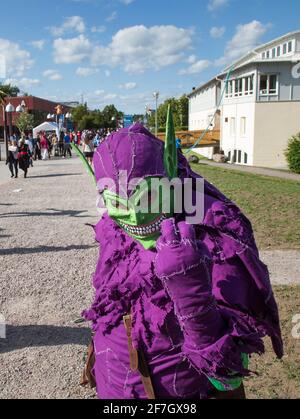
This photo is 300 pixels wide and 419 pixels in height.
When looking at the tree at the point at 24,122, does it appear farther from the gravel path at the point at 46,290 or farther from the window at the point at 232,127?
the gravel path at the point at 46,290

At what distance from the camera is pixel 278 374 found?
331 centimetres

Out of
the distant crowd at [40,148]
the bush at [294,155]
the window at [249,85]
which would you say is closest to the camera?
the distant crowd at [40,148]

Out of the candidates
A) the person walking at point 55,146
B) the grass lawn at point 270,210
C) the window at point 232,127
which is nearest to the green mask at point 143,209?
the grass lawn at point 270,210

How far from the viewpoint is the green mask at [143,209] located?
1364mm

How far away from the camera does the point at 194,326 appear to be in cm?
115

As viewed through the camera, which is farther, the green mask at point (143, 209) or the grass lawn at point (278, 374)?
the grass lawn at point (278, 374)

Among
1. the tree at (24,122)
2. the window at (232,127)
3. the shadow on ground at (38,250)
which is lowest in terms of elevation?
the shadow on ground at (38,250)

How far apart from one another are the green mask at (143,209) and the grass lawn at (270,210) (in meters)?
5.55

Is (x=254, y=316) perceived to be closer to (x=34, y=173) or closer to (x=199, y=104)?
(x=34, y=173)

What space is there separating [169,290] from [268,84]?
1174 inches

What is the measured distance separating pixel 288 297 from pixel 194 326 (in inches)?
154

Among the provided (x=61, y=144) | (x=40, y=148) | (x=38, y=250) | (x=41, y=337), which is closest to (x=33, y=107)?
(x=61, y=144)

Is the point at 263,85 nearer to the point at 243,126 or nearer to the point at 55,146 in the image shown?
the point at 243,126
